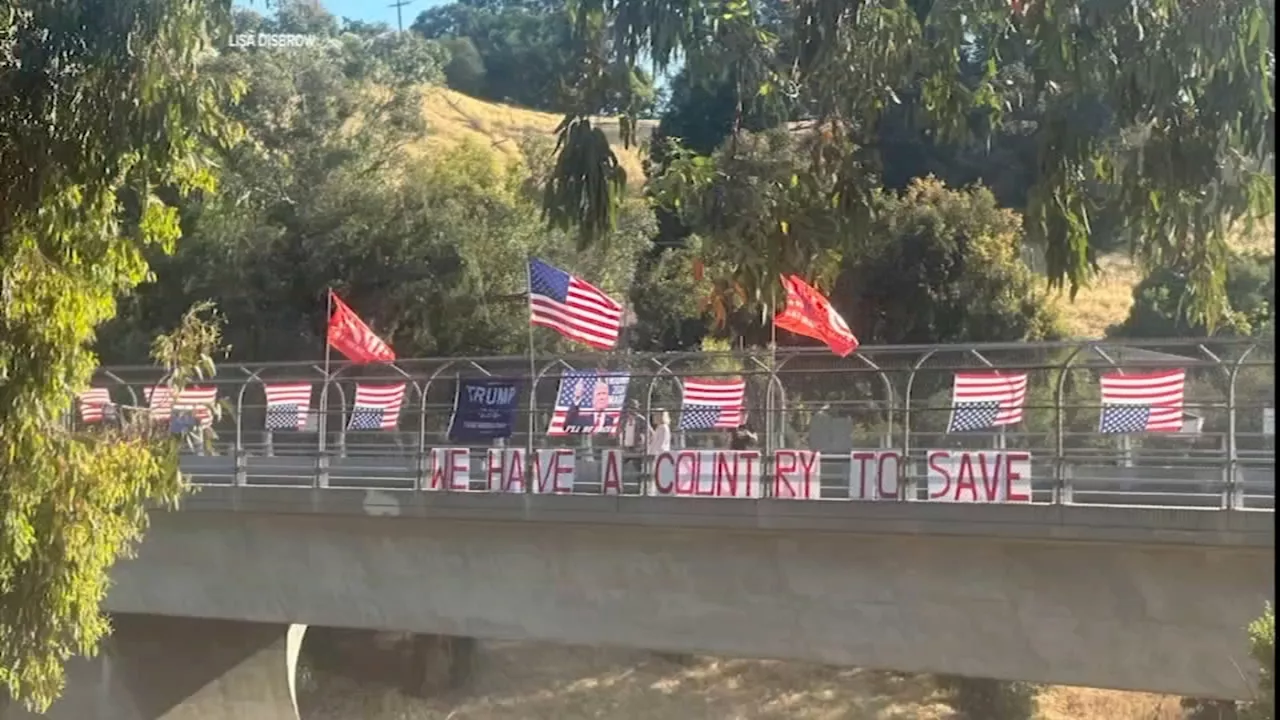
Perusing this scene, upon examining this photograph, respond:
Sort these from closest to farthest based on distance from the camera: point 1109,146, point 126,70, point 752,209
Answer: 1. point 1109,146
2. point 752,209
3. point 126,70

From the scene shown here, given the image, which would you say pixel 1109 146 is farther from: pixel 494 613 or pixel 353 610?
pixel 353 610

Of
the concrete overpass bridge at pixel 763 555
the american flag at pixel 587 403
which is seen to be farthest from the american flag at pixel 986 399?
the american flag at pixel 587 403

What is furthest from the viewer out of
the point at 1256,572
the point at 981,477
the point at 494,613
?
the point at 494,613

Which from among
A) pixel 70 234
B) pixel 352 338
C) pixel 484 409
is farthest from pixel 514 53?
pixel 70 234

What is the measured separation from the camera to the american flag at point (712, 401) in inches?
659

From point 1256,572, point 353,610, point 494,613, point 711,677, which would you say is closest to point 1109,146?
point 1256,572

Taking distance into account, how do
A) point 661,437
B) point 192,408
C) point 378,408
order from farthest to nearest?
point 378,408 < point 192,408 < point 661,437

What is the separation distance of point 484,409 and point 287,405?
3390mm

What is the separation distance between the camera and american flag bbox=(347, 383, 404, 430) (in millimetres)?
19469

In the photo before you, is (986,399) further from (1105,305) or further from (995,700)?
(1105,305)

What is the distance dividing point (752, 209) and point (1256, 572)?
319 inches

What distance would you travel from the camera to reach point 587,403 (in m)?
17.7

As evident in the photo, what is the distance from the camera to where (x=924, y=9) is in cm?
573

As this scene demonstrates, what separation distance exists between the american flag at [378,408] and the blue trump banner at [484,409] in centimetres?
124
